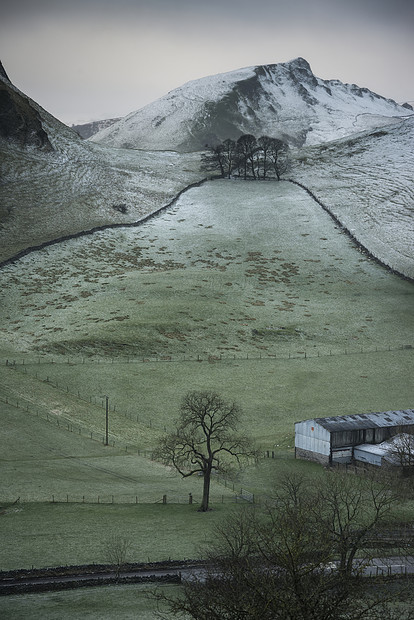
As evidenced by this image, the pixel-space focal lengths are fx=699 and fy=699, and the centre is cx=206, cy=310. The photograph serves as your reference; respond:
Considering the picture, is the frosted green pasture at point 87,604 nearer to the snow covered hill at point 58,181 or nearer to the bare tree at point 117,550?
the bare tree at point 117,550

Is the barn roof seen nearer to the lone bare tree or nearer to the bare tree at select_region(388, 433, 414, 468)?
the bare tree at select_region(388, 433, 414, 468)

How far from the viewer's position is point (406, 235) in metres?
141

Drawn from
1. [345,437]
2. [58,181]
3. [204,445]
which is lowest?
[204,445]

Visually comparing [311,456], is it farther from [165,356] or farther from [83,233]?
[83,233]

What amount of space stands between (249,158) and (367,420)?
13489 centimetres

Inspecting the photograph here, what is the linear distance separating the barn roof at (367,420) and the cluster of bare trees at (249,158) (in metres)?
128

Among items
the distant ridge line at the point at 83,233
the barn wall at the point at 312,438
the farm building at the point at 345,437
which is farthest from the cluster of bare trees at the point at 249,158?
the barn wall at the point at 312,438

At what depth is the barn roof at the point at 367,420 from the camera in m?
62.7

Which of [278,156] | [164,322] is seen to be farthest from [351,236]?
[278,156]

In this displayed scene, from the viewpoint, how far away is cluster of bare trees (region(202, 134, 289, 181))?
186 metres

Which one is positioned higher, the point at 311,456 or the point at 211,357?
the point at 211,357

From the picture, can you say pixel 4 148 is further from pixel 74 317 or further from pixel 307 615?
pixel 307 615

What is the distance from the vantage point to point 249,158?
189500mm

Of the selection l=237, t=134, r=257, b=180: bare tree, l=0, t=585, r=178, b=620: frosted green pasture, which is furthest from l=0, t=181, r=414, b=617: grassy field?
l=237, t=134, r=257, b=180: bare tree
